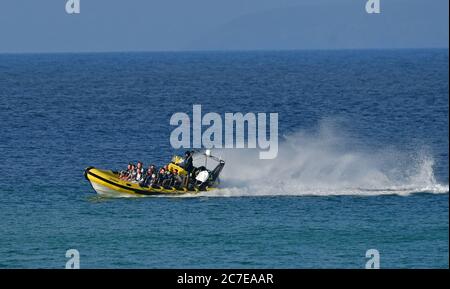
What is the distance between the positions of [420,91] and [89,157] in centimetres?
7657

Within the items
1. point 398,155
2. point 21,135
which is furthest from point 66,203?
point 21,135

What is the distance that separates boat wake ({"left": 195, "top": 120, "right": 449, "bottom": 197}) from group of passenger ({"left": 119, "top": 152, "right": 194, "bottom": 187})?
169cm

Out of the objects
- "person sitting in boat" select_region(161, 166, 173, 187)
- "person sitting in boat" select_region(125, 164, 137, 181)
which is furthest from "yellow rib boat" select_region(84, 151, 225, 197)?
"person sitting in boat" select_region(125, 164, 137, 181)

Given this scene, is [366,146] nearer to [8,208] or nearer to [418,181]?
[418,181]

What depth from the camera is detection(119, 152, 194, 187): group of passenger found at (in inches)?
2245

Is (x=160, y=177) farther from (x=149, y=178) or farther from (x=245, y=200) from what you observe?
(x=245, y=200)

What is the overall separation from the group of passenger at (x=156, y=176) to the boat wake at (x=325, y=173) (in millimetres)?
1692

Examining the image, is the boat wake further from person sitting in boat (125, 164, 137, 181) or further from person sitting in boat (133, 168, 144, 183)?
person sitting in boat (125, 164, 137, 181)

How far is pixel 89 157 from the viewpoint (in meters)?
76.1

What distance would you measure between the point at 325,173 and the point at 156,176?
11.4 m

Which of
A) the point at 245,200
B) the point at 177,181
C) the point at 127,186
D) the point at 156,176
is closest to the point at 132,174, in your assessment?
the point at 127,186

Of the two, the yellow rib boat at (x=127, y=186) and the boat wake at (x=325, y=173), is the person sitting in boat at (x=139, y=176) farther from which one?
the boat wake at (x=325, y=173)

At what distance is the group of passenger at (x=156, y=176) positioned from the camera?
187 ft

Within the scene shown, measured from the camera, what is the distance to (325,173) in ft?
209
